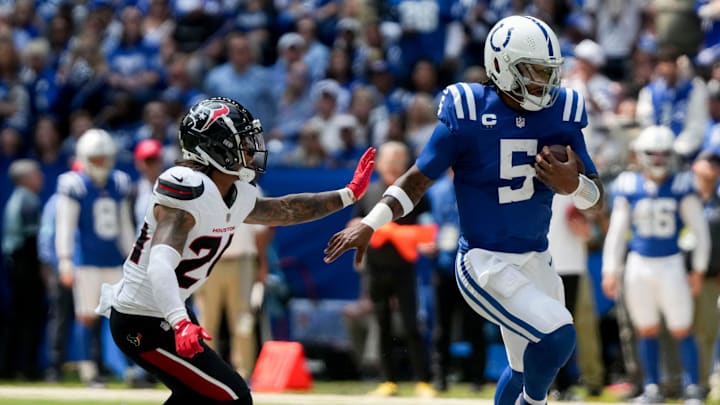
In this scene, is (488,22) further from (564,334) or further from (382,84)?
(564,334)

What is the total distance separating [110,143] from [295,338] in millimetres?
2322

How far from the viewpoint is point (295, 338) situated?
37.8 ft

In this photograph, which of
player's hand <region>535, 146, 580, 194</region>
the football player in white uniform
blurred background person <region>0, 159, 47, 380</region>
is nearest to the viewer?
the football player in white uniform

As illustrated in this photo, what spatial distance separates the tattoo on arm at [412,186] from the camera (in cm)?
595

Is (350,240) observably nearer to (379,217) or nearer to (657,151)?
(379,217)

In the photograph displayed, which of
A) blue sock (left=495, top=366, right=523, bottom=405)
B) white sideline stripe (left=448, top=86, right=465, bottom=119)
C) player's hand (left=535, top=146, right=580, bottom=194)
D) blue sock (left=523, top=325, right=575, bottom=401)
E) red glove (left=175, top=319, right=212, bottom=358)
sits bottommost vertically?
blue sock (left=495, top=366, right=523, bottom=405)

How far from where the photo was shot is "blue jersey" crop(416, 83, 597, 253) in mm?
5914

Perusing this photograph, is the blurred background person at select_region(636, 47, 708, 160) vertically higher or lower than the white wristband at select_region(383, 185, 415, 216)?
higher

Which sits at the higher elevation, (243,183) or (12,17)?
(12,17)

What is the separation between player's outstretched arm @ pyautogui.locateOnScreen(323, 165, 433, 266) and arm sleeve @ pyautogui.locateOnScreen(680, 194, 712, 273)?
4.11m

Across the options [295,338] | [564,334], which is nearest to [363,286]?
[295,338]

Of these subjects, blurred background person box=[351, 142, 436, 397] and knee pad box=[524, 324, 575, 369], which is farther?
blurred background person box=[351, 142, 436, 397]

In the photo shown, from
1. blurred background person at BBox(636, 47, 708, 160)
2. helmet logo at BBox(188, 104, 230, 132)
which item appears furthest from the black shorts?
blurred background person at BBox(636, 47, 708, 160)

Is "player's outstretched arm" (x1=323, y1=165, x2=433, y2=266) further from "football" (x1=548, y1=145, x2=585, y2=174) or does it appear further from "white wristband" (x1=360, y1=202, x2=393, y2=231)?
"football" (x1=548, y1=145, x2=585, y2=174)
